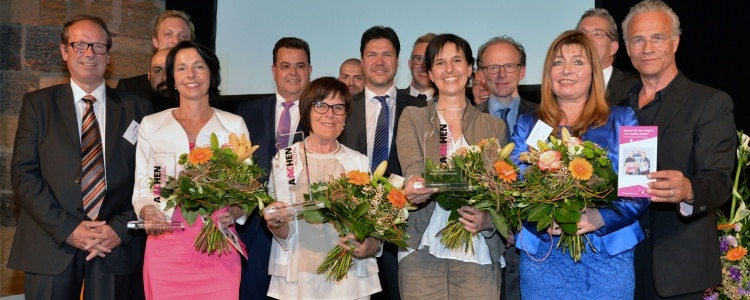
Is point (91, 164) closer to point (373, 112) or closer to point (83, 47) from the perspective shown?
point (83, 47)

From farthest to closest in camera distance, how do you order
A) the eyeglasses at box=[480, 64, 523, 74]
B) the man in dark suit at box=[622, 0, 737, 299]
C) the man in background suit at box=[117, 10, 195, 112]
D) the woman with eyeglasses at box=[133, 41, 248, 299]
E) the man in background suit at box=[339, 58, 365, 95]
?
the man in background suit at box=[339, 58, 365, 95]
the man in background suit at box=[117, 10, 195, 112]
the eyeglasses at box=[480, 64, 523, 74]
the woman with eyeglasses at box=[133, 41, 248, 299]
the man in dark suit at box=[622, 0, 737, 299]

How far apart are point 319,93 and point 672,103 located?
5.40ft

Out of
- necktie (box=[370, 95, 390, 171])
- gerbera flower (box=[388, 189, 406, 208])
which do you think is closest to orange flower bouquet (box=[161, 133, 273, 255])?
gerbera flower (box=[388, 189, 406, 208])

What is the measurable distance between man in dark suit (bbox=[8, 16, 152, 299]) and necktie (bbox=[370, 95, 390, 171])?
53.1 inches

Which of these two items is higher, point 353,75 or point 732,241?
point 353,75

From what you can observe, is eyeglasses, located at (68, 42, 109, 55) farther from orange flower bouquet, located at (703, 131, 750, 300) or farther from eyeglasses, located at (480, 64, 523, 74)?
orange flower bouquet, located at (703, 131, 750, 300)

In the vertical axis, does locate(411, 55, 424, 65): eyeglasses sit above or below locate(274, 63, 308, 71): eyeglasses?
above

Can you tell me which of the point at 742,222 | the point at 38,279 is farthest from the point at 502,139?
the point at 38,279

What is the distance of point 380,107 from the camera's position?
510 centimetres

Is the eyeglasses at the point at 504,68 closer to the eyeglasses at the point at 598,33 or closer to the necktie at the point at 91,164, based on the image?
the eyeglasses at the point at 598,33

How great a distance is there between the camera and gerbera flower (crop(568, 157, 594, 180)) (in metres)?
3.18

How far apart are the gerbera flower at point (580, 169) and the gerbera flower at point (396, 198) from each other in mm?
751

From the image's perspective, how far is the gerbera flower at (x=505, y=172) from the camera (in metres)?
3.30

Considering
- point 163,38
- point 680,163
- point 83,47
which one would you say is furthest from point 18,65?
point 680,163
